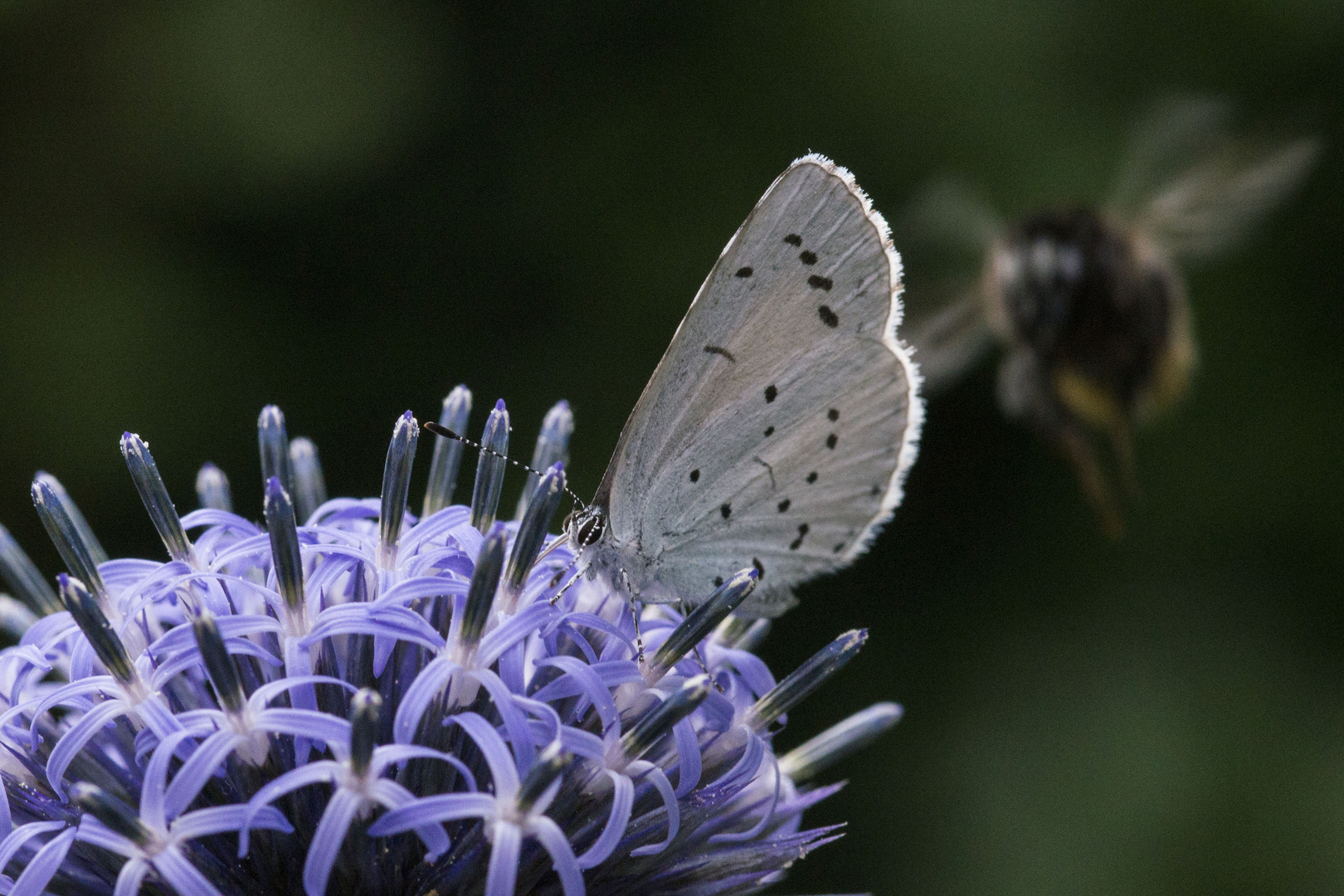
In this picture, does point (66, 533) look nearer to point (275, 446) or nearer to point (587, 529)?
Result: point (275, 446)

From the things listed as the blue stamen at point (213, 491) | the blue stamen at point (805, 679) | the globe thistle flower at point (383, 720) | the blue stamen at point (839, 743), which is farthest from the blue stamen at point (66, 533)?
the blue stamen at point (839, 743)

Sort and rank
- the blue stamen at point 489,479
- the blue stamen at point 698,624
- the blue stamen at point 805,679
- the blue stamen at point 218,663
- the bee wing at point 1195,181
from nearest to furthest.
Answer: the blue stamen at point 218,663 < the blue stamen at point 698,624 < the blue stamen at point 805,679 < the blue stamen at point 489,479 < the bee wing at point 1195,181

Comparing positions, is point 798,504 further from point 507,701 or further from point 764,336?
point 507,701

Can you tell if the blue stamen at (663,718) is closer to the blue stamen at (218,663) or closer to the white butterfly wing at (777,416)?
the white butterfly wing at (777,416)

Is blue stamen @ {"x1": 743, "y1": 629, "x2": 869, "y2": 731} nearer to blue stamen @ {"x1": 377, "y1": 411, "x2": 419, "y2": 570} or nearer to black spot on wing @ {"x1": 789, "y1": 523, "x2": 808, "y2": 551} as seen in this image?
black spot on wing @ {"x1": 789, "y1": 523, "x2": 808, "y2": 551}

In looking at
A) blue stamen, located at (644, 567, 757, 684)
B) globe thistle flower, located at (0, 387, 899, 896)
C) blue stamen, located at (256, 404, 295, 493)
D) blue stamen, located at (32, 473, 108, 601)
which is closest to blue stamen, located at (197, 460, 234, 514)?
blue stamen, located at (256, 404, 295, 493)
